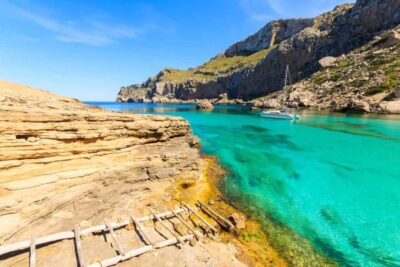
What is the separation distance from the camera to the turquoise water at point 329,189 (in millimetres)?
12289

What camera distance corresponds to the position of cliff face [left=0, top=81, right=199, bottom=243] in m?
10.0

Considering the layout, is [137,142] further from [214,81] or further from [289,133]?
[214,81]

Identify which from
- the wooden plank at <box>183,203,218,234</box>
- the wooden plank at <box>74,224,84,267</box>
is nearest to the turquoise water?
the wooden plank at <box>183,203,218,234</box>

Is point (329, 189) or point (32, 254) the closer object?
point (32, 254)

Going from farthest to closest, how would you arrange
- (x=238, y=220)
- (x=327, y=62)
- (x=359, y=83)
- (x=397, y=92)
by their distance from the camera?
(x=327, y=62)
(x=359, y=83)
(x=397, y=92)
(x=238, y=220)

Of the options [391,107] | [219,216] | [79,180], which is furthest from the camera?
[391,107]

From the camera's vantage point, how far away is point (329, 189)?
61.8 ft

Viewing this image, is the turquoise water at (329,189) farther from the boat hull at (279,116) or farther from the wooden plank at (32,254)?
the boat hull at (279,116)

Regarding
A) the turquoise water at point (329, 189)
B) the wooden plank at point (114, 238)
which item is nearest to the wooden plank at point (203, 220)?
the turquoise water at point (329, 189)

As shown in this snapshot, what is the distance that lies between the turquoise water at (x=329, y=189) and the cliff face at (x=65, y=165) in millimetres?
8052

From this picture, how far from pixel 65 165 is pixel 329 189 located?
19.6m

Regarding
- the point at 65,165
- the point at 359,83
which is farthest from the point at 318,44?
the point at 65,165

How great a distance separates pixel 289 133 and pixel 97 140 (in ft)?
129

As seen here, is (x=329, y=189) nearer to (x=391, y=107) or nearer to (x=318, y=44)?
(x=391, y=107)
